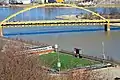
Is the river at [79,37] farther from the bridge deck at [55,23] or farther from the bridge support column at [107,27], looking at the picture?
the bridge deck at [55,23]

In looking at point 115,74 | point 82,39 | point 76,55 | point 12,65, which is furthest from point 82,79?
point 82,39

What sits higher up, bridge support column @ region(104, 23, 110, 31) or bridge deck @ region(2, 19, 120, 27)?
bridge deck @ region(2, 19, 120, 27)

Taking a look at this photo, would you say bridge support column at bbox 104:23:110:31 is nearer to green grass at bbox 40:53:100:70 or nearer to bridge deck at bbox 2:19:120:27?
bridge deck at bbox 2:19:120:27

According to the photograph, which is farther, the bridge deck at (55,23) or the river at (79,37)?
the bridge deck at (55,23)

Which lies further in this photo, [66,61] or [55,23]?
[55,23]

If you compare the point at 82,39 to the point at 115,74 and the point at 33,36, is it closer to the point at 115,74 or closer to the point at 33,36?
the point at 33,36

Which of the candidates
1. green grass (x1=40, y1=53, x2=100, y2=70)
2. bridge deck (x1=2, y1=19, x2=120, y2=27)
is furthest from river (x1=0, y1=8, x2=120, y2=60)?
green grass (x1=40, y1=53, x2=100, y2=70)

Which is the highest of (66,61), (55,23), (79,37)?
(66,61)

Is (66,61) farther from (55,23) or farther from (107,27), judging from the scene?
(107,27)

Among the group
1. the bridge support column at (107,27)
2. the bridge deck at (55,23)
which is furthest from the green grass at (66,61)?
the bridge support column at (107,27)

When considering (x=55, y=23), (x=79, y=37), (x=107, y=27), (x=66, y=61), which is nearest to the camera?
(x=66, y=61)

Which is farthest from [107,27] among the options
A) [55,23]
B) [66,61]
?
[66,61]

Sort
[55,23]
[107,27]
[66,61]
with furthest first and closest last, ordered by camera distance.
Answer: [107,27] < [55,23] < [66,61]
